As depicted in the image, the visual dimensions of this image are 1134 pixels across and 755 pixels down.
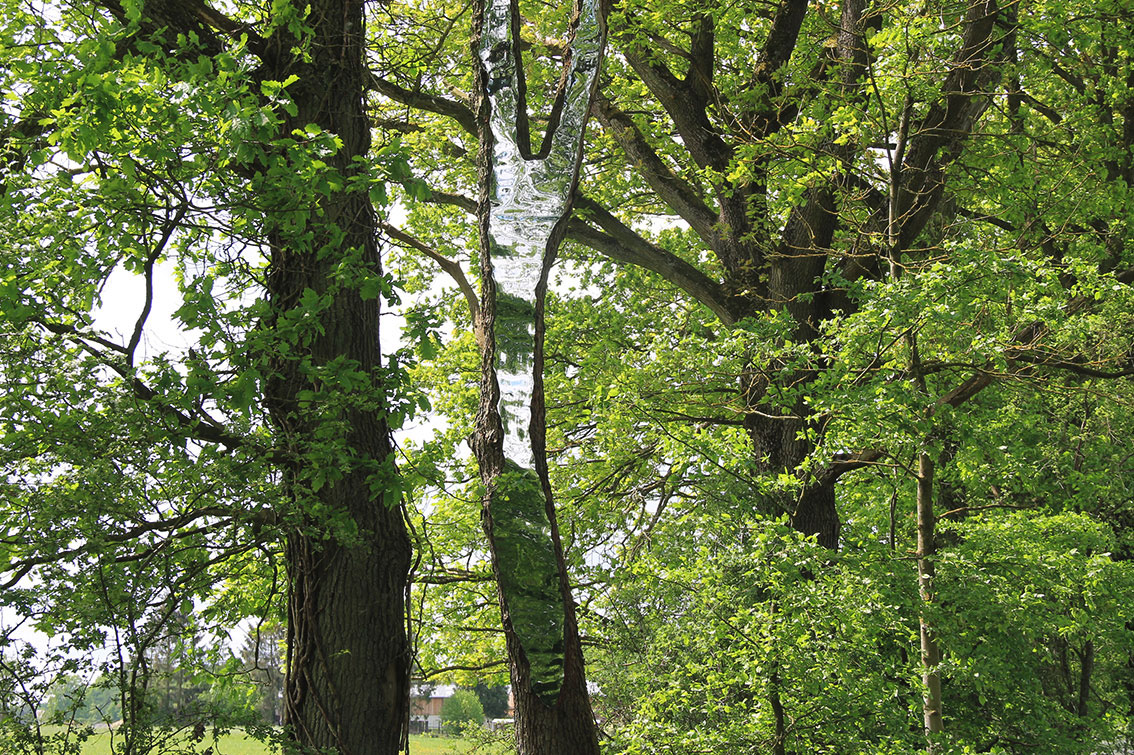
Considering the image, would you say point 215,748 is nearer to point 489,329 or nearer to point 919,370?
point 489,329

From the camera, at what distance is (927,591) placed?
7.60 m

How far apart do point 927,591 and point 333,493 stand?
5.00 m

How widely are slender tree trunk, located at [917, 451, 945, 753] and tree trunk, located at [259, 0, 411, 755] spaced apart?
447cm

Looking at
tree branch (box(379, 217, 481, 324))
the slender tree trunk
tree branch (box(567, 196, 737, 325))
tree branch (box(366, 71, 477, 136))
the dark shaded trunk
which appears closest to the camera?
the dark shaded trunk

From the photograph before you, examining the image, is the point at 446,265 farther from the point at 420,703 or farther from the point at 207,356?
the point at 420,703

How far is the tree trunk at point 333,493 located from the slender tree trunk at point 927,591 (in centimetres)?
447

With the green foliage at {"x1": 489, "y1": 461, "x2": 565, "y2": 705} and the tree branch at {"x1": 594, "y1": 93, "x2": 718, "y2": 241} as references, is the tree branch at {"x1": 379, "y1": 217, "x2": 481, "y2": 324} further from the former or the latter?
the tree branch at {"x1": 594, "y1": 93, "x2": 718, "y2": 241}

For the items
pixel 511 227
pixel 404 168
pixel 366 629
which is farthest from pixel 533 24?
pixel 366 629

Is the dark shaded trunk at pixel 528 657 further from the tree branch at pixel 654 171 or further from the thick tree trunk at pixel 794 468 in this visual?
the tree branch at pixel 654 171

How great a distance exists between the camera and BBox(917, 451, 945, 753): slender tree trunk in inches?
298

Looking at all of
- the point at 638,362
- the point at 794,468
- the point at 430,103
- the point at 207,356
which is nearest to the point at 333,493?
the point at 207,356

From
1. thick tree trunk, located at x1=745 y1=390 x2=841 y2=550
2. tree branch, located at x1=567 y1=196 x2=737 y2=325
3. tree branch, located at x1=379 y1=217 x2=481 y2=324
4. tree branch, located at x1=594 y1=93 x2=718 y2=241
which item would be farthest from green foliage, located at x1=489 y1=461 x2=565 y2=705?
tree branch, located at x1=594 y1=93 x2=718 y2=241

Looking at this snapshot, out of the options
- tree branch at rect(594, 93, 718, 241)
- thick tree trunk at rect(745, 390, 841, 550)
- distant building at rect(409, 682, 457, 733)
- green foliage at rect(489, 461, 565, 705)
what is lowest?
distant building at rect(409, 682, 457, 733)

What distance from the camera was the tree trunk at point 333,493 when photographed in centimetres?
452
